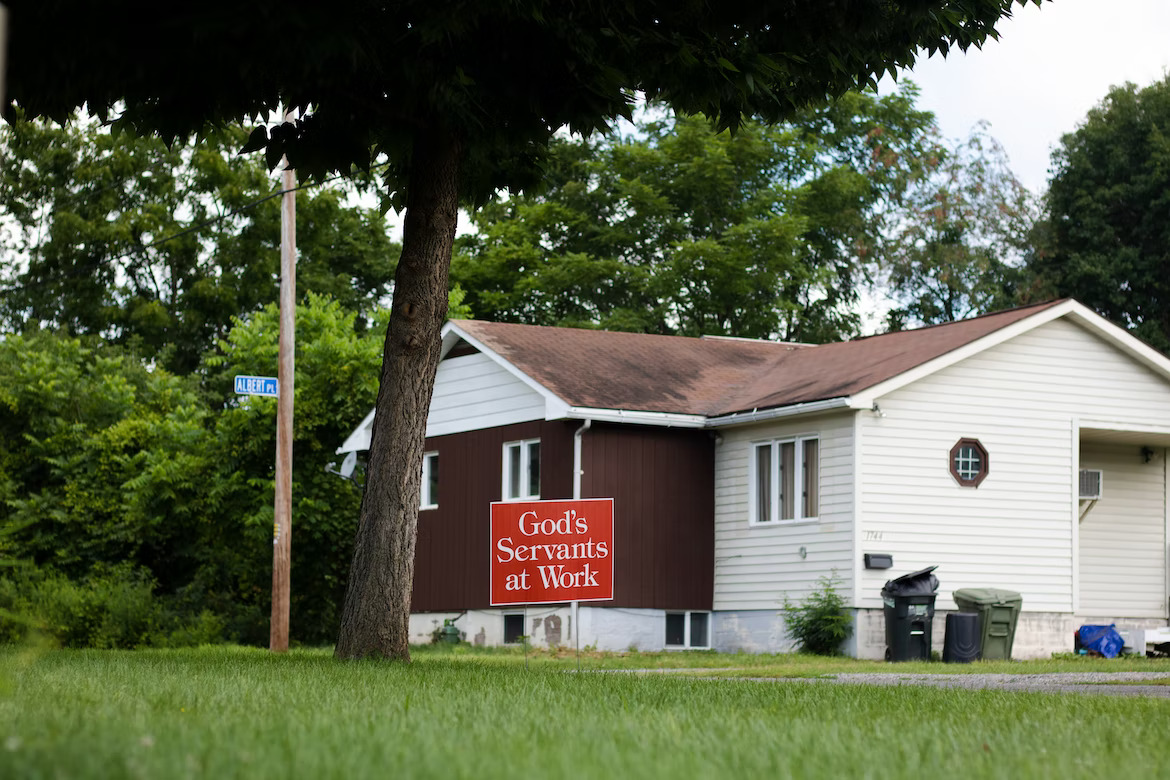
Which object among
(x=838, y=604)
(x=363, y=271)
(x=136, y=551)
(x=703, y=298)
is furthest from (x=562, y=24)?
(x=363, y=271)

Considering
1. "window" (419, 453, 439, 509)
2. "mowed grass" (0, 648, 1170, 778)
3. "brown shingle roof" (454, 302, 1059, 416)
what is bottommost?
"mowed grass" (0, 648, 1170, 778)

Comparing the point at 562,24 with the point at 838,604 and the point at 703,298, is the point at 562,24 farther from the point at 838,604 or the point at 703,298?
the point at 703,298

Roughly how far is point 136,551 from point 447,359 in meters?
7.48

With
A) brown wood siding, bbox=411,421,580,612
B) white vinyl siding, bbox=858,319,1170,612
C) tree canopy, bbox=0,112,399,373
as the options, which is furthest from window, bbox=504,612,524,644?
tree canopy, bbox=0,112,399,373

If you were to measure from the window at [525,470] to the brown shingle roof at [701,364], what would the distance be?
1.49m

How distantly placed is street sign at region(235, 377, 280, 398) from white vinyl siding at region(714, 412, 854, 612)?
781 cm

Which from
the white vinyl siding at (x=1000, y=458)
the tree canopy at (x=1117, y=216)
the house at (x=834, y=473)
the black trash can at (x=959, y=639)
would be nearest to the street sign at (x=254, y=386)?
the house at (x=834, y=473)

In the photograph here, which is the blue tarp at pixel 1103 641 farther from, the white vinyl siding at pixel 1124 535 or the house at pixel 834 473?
the white vinyl siding at pixel 1124 535

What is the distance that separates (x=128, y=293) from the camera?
48844 mm

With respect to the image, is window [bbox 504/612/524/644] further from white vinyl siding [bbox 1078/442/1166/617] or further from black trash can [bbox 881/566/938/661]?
white vinyl siding [bbox 1078/442/1166/617]

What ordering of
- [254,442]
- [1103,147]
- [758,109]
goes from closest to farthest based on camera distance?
[758,109] < [254,442] < [1103,147]

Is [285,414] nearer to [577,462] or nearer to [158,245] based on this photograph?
[577,462]

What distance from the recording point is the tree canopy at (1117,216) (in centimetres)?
4559

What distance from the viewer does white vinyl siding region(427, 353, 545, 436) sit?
2700 cm
